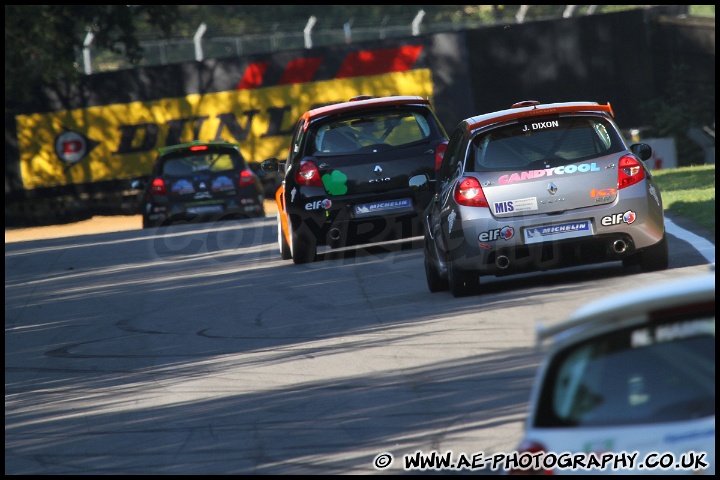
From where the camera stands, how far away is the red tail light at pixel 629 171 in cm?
1113

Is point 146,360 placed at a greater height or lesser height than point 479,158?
lesser

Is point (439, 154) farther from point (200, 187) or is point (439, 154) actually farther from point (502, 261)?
point (200, 187)

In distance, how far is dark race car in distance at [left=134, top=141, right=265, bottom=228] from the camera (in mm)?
24062

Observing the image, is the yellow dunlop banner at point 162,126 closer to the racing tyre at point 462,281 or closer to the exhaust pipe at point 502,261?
the racing tyre at point 462,281

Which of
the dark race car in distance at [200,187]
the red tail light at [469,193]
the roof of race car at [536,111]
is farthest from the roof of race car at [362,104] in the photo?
the dark race car in distance at [200,187]

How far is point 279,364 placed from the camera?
9.68 m

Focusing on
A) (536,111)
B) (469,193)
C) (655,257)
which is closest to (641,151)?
(655,257)

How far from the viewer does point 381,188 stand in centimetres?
1499

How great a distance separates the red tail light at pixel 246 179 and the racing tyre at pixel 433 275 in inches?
480

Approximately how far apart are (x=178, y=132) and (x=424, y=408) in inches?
1044

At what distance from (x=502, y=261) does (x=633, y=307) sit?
7.10 m

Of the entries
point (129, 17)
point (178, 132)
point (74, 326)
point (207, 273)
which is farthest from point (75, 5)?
point (74, 326)

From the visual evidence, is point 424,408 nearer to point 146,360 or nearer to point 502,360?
point 502,360

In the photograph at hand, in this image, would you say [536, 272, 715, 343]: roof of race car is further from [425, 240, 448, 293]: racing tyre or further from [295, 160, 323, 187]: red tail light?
[295, 160, 323, 187]: red tail light
